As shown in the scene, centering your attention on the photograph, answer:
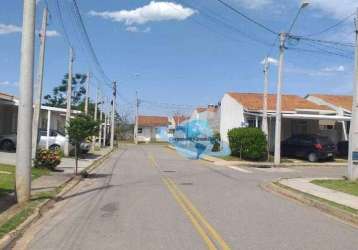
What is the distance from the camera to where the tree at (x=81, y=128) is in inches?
903

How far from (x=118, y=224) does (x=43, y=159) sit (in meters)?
13.0

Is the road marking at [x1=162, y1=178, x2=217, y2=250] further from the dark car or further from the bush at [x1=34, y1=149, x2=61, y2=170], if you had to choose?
the dark car

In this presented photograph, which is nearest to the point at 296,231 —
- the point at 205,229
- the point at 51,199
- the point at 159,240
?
the point at 205,229

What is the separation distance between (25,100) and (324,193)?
9471mm

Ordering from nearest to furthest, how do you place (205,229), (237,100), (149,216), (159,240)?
(159,240)
(205,229)
(149,216)
(237,100)

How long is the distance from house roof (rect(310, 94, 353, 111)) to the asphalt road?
34.7m

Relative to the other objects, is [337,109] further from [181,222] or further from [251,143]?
[181,222]

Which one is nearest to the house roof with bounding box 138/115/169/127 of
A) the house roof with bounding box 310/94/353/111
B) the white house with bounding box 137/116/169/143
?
the white house with bounding box 137/116/169/143

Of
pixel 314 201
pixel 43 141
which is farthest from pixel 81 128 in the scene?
pixel 43 141

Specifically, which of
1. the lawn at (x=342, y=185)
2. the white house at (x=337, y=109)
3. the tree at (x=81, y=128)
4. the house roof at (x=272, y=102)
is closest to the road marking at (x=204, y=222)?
the lawn at (x=342, y=185)

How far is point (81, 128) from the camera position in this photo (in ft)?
75.3

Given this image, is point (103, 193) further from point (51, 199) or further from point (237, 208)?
point (237, 208)

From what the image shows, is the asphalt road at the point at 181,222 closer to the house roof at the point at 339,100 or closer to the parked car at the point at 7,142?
the parked car at the point at 7,142

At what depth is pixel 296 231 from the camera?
10.8m
